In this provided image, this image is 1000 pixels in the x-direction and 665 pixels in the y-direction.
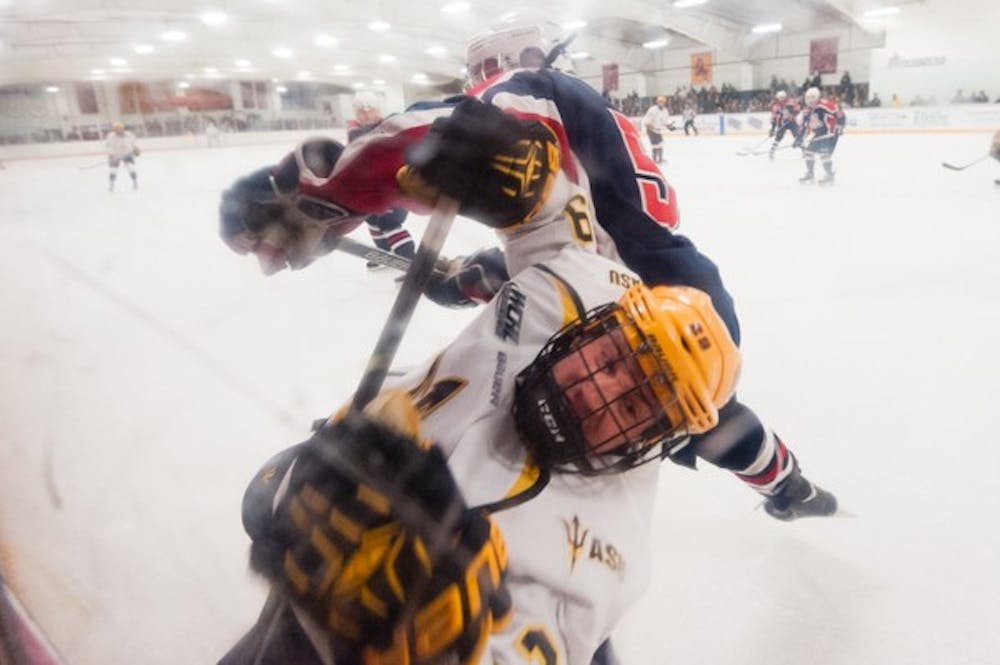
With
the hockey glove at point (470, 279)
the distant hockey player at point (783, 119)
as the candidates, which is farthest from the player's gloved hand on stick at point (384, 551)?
the distant hockey player at point (783, 119)

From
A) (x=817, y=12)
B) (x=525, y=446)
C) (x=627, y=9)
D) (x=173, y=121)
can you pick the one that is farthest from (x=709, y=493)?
(x=817, y=12)

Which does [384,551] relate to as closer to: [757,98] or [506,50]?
[506,50]

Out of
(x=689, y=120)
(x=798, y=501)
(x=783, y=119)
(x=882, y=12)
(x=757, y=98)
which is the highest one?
(x=882, y=12)

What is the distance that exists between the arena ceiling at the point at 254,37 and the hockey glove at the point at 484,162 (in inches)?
18.6

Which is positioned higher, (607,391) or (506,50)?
(506,50)

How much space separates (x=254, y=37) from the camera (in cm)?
125

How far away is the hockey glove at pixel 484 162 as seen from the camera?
2.02 feet

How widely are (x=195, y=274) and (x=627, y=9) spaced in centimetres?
615

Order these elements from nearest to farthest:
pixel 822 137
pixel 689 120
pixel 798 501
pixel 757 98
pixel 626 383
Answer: pixel 626 383 → pixel 798 501 → pixel 822 137 → pixel 689 120 → pixel 757 98

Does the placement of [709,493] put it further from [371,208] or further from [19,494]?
[19,494]

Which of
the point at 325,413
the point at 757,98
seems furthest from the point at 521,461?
the point at 757,98

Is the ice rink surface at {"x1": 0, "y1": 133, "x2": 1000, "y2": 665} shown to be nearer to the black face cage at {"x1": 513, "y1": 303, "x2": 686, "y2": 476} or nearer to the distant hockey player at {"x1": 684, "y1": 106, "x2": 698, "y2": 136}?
the black face cage at {"x1": 513, "y1": 303, "x2": 686, "y2": 476}

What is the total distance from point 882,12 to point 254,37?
43.9ft

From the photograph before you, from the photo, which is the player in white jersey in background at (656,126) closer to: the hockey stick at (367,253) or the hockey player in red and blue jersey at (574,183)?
the hockey stick at (367,253)
